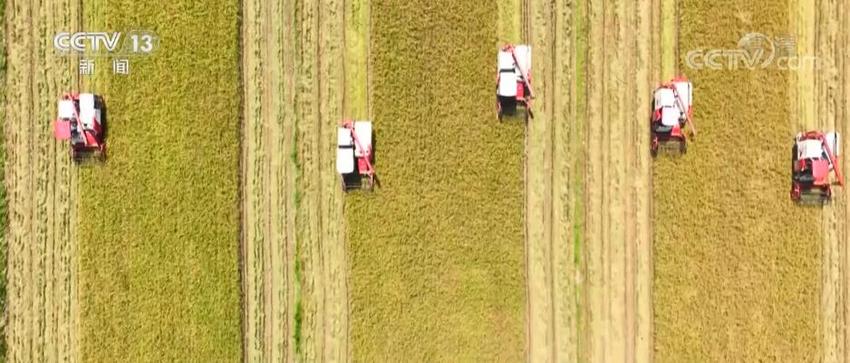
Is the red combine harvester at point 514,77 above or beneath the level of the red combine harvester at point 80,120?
above

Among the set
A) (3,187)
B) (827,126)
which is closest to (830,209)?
(827,126)

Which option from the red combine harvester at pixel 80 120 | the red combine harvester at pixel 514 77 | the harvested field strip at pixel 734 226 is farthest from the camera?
the harvested field strip at pixel 734 226

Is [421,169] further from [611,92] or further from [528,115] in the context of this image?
[611,92]

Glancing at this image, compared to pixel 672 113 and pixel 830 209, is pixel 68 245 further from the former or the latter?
pixel 830 209

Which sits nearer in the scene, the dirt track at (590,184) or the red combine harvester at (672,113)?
the red combine harvester at (672,113)

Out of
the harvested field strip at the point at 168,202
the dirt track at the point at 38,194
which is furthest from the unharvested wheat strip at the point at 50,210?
the harvested field strip at the point at 168,202

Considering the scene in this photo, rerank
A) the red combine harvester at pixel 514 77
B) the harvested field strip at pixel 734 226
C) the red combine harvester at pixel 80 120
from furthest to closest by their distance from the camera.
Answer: the harvested field strip at pixel 734 226
the red combine harvester at pixel 514 77
the red combine harvester at pixel 80 120

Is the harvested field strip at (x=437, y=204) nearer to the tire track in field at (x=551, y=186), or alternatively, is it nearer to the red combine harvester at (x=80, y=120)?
the tire track in field at (x=551, y=186)

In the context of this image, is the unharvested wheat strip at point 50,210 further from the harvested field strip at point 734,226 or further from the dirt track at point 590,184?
the harvested field strip at point 734,226

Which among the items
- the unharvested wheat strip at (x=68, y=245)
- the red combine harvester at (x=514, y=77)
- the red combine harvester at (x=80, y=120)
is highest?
the red combine harvester at (x=514, y=77)
